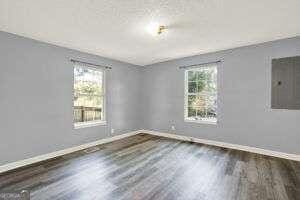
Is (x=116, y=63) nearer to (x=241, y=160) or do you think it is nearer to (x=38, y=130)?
(x=38, y=130)

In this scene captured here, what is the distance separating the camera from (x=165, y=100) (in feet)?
16.7

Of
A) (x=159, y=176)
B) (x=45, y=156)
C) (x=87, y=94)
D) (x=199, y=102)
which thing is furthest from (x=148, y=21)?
(x=45, y=156)

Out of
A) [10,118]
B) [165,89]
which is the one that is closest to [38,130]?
[10,118]

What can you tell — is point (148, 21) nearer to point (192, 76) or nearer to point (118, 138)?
point (192, 76)

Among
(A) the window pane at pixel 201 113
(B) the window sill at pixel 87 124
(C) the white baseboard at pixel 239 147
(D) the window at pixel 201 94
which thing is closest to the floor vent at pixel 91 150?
(B) the window sill at pixel 87 124

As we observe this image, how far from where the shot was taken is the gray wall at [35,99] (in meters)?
2.75

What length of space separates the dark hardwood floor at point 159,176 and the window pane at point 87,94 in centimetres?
99

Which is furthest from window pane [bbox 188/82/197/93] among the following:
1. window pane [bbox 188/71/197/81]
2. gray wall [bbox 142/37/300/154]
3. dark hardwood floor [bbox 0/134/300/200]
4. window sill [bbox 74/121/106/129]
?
window sill [bbox 74/121/106/129]

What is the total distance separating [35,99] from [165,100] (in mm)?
3328

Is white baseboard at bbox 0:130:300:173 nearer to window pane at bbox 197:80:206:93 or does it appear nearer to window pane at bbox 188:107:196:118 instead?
window pane at bbox 188:107:196:118

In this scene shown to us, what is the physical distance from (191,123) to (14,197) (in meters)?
3.83

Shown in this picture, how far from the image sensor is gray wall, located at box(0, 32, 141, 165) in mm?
2750

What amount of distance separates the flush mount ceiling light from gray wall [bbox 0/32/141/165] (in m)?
1.98

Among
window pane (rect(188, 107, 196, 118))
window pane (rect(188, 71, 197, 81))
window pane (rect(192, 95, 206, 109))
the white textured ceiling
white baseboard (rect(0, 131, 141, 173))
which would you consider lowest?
white baseboard (rect(0, 131, 141, 173))
